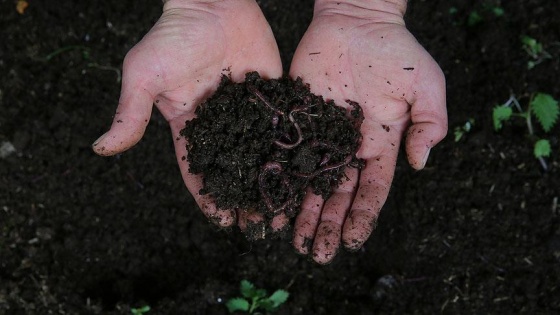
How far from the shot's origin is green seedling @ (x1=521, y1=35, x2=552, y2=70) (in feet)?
16.3

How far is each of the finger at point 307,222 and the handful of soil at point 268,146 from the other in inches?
2.1

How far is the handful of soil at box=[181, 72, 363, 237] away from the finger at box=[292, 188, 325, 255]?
2.1 inches

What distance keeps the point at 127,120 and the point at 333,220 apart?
1290 mm

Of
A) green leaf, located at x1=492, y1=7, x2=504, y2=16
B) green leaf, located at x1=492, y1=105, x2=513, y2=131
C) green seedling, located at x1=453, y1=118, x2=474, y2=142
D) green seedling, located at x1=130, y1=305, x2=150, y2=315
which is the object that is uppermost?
green leaf, located at x1=492, y1=7, x2=504, y2=16

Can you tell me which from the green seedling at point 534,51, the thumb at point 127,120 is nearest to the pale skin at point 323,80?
the thumb at point 127,120

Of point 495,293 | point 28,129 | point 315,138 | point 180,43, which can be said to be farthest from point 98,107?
point 495,293

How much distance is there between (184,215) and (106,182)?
65cm

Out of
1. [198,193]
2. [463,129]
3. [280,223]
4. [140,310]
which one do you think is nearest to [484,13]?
→ [463,129]

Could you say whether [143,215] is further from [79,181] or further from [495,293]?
[495,293]

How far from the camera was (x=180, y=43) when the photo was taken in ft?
11.9

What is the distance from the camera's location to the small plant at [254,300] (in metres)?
4.39

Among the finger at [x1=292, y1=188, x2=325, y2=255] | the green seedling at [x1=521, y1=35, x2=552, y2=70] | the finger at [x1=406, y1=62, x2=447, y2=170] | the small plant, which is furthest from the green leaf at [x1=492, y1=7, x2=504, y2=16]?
the small plant

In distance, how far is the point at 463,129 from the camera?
482cm

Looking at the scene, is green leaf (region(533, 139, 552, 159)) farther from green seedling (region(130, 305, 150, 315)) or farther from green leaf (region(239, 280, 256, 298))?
green seedling (region(130, 305, 150, 315))
